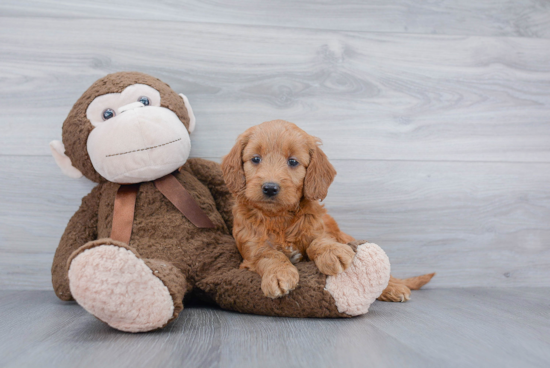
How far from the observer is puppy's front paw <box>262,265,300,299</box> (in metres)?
1.10

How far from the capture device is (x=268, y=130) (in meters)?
1.29

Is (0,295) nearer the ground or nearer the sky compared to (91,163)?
nearer the ground

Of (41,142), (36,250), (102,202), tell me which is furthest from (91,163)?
(36,250)

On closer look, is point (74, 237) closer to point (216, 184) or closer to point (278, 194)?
point (216, 184)

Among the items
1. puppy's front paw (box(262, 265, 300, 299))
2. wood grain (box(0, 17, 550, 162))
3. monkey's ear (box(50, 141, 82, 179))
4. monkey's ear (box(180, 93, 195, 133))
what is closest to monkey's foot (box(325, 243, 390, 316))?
puppy's front paw (box(262, 265, 300, 299))

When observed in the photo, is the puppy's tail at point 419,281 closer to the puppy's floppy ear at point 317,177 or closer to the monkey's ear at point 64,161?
the puppy's floppy ear at point 317,177

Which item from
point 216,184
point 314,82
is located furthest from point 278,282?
point 314,82

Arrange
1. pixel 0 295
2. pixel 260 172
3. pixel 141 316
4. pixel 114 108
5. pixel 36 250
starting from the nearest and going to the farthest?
pixel 141 316
pixel 260 172
pixel 114 108
pixel 0 295
pixel 36 250

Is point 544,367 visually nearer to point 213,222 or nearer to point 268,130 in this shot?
point 268,130

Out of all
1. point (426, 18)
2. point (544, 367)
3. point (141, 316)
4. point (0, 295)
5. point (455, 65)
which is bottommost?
point (0, 295)

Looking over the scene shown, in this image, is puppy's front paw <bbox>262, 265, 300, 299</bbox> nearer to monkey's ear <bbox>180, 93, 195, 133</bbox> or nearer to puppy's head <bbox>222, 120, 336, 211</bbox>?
puppy's head <bbox>222, 120, 336, 211</bbox>

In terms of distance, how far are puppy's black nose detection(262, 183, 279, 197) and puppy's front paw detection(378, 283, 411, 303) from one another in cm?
67

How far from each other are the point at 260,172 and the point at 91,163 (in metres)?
0.65

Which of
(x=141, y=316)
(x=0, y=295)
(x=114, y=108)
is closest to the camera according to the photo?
(x=141, y=316)
